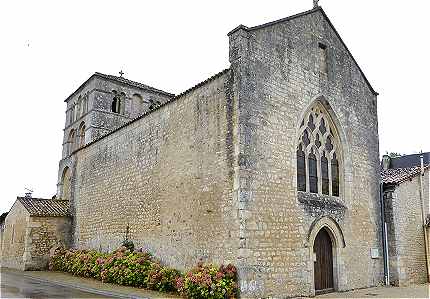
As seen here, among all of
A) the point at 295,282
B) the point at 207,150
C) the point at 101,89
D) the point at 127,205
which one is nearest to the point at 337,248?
the point at 295,282

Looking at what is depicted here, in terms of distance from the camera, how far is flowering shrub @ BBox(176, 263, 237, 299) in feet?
34.9

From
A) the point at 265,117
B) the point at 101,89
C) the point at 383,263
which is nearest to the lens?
the point at 265,117

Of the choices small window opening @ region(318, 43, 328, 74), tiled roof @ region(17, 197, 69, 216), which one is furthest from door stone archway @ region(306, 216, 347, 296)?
tiled roof @ region(17, 197, 69, 216)

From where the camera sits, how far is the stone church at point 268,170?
1176 cm

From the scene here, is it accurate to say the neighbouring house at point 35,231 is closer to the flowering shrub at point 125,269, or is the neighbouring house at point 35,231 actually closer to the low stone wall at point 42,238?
the low stone wall at point 42,238

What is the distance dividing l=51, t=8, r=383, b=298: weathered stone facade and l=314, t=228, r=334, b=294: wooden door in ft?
0.73

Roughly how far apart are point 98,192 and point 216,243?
9.95m

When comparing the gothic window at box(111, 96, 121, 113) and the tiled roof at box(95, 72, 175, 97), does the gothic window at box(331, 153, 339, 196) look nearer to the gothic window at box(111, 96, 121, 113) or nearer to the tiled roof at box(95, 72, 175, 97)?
the gothic window at box(111, 96, 121, 113)

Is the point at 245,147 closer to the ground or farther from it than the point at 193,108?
closer to the ground

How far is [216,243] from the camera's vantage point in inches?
471

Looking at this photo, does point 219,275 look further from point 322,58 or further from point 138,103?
point 138,103

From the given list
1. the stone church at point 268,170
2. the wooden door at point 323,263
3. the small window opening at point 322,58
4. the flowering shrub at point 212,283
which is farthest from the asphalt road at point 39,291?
the small window opening at point 322,58

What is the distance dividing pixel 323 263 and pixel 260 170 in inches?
162

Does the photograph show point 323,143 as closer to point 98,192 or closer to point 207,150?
point 207,150
